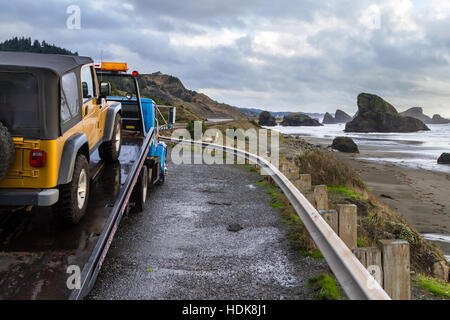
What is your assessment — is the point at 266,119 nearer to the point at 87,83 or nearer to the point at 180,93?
the point at 180,93

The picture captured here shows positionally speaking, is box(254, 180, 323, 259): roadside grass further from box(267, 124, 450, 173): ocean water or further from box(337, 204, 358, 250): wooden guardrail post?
box(267, 124, 450, 173): ocean water

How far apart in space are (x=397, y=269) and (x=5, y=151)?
395 centimetres

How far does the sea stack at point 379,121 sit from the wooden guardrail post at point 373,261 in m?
116

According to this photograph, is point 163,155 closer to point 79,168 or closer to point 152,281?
point 79,168

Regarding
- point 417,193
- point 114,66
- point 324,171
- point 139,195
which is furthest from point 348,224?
point 417,193

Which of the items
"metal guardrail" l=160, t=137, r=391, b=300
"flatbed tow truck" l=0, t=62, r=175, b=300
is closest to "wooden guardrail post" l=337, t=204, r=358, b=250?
"metal guardrail" l=160, t=137, r=391, b=300

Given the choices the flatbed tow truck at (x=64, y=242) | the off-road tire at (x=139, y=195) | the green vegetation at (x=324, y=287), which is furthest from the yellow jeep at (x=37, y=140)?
the green vegetation at (x=324, y=287)

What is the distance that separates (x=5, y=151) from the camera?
4086 millimetres

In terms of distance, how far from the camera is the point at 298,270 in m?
→ 4.88

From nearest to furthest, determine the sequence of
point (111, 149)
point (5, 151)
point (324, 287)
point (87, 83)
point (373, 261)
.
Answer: point (373, 261) < point (5, 151) < point (324, 287) < point (87, 83) < point (111, 149)

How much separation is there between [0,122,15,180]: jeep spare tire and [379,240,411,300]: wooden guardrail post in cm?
379

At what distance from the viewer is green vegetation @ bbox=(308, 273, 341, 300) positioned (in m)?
4.04

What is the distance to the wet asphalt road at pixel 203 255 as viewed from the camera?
Result: 4.28 m
